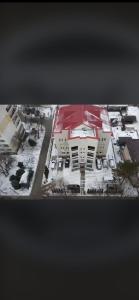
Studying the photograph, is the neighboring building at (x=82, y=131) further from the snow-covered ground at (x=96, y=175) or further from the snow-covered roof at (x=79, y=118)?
the snow-covered ground at (x=96, y=175)

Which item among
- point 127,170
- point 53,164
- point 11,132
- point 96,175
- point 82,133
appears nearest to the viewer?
point 127,170

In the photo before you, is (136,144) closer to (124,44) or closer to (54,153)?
(54,153)

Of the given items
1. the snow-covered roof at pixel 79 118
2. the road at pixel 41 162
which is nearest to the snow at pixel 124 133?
the snow-covered roof at pixel 79 118

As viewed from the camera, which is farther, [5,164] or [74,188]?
[5,164]

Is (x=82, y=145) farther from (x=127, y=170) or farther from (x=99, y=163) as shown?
(x=127, y=170)

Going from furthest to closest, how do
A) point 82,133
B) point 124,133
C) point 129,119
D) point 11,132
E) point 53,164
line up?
point 129,119, point 124,133, point 11,132, point 53,164, point 82,133

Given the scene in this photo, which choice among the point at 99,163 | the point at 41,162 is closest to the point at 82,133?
the point at 99,163

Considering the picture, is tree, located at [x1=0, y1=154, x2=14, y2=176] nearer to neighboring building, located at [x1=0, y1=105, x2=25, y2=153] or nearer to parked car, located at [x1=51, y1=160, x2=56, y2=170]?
neighboring building, located at [x1=0, y1=105, x2=25, y2=153]
